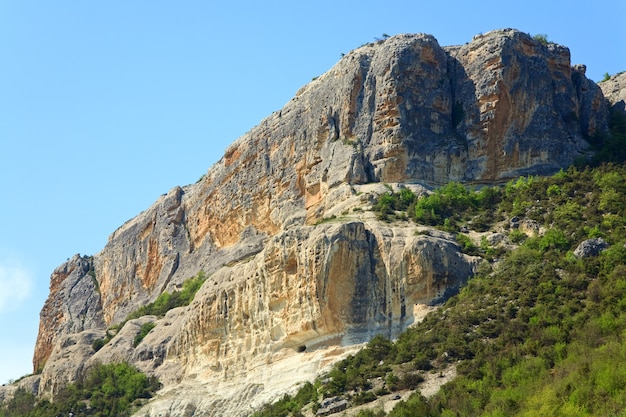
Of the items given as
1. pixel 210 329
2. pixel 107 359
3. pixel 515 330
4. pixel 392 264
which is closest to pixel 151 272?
pixel 107 359

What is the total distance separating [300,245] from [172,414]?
32.6 ft

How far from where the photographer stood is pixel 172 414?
5447 cm

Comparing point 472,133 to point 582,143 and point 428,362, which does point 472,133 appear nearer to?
point 582,143

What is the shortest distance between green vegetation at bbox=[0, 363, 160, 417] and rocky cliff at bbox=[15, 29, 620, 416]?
0.93 m

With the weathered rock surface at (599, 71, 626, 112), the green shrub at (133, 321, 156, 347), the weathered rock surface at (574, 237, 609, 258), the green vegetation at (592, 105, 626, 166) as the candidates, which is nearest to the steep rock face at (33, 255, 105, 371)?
the green shrub at (133, 321, 156, 347)

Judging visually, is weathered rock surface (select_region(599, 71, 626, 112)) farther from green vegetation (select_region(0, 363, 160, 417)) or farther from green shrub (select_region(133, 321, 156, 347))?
green vegetation (select_region(0, 363, 160, 417))

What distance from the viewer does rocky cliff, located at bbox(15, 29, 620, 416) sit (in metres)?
49.7

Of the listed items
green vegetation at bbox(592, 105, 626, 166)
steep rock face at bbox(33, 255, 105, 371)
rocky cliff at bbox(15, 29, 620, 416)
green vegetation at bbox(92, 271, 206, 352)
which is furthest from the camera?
steep rock face at bbox(33, 255, 105, 371)

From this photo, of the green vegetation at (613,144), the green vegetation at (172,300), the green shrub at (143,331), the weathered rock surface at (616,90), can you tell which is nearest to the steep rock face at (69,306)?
the green vegetation at (172,300)

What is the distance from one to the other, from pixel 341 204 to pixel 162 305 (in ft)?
64.2

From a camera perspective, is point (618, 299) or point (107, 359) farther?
point (107, 359)

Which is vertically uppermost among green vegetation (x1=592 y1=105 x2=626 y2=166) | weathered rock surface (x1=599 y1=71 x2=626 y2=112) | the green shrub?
weathered rock surface (x1=599 y1=71 x2=626 y2=112)

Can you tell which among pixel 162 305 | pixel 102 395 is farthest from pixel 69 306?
pixel 102 395

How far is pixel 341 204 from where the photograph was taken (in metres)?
56.9
